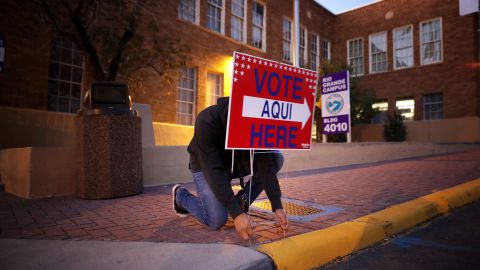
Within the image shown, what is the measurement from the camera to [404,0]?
18.9 m

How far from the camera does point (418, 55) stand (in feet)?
60.5

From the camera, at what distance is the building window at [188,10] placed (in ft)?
38.8

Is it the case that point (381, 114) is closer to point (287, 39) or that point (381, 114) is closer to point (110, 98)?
point (287, 39)

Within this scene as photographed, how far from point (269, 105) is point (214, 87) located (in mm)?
10448

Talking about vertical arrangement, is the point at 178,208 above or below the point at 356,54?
below

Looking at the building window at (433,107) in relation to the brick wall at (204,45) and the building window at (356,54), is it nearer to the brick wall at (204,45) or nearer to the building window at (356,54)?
the building window at (356,54)

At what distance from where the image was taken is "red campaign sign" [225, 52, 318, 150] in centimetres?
260

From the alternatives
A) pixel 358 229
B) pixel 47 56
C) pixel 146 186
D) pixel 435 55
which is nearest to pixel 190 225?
pixel 358 229

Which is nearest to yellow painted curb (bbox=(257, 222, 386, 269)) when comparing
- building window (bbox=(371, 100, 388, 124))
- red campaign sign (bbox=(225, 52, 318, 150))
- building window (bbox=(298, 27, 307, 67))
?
red campaign sign (bbox=(225, 52, 318, 150))

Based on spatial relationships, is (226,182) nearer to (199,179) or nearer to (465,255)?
(199,179)

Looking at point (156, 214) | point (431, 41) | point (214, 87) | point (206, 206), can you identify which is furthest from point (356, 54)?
point (206, 206)

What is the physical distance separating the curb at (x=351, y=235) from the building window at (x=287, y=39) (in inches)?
537

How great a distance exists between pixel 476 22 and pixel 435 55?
2315 millimetres

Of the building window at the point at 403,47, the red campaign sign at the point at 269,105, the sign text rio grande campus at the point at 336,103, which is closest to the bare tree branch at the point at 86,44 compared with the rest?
the red campaign sign at the point at 269,105
